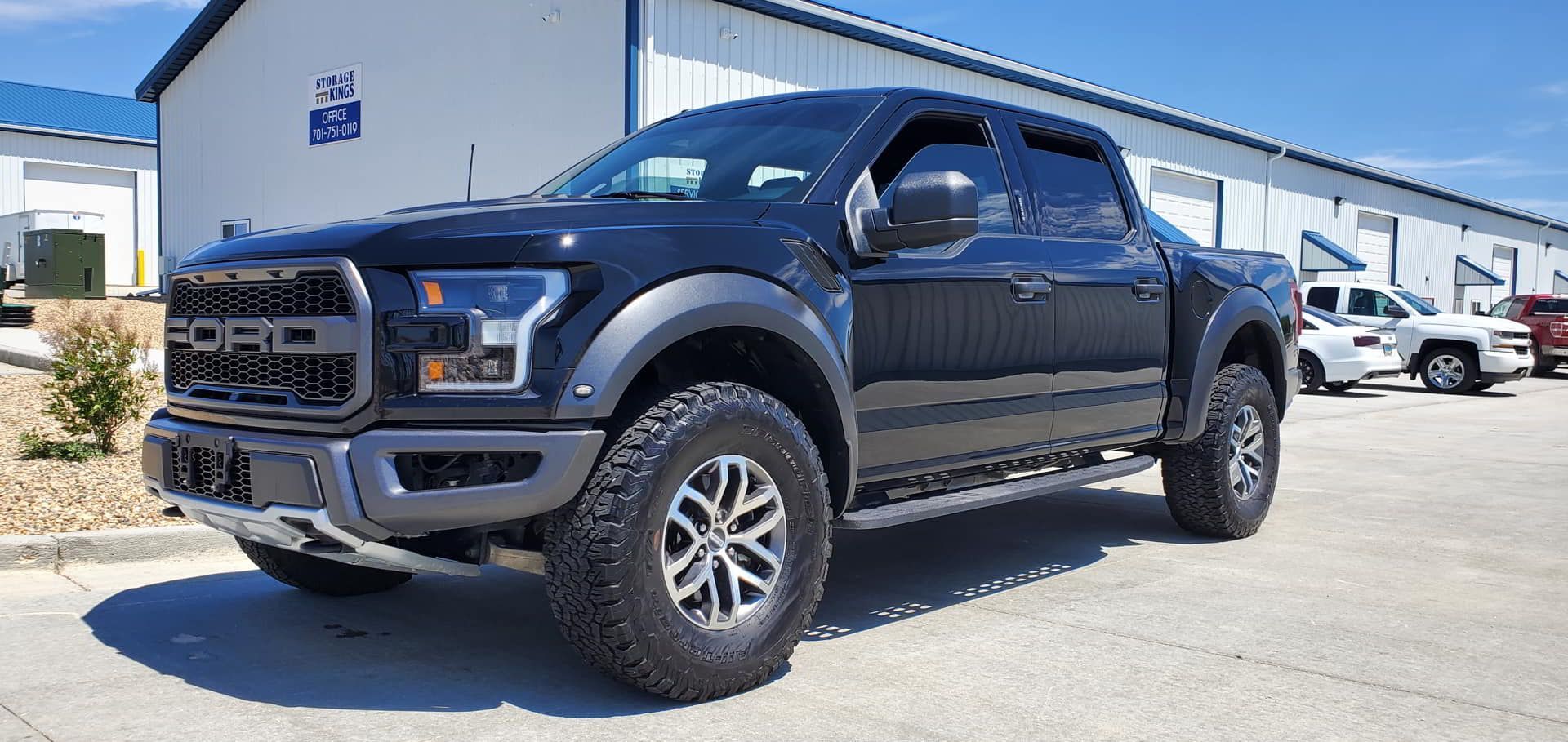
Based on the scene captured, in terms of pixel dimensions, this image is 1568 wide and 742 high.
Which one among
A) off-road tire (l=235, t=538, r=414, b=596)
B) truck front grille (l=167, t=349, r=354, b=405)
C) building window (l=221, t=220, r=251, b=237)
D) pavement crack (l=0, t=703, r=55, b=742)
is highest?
building window (l=221, t=220, r=251, b=237)

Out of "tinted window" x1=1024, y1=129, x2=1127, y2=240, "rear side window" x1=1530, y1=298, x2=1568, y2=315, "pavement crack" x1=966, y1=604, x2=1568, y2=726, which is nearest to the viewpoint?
"pavement crack" x1=966, y1=604, x2=1568, y2=726

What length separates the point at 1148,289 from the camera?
18.3 ft

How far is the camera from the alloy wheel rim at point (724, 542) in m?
3.48

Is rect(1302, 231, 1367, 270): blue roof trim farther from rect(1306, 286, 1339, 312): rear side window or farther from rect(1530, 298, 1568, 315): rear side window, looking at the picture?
rect(1306, 286, 1339, 312): rear side window

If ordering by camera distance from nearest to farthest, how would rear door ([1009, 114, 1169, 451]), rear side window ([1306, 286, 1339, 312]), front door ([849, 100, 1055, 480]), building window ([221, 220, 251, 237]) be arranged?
front door ([849, 100, 1055, 480])
rear door ([1009, 114, 1169, 451])
rear side window ([1306, 286, 1339, 312])
building window ([221, 220, 251, 237])

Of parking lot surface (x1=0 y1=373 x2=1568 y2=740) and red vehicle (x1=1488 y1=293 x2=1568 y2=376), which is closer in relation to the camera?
parking lot surface (x1=0 y1=373 x2=1568 y2=740)

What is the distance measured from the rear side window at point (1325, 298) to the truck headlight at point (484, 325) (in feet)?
62.6

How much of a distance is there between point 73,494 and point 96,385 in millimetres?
1216

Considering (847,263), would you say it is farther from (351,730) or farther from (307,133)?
(307,133)

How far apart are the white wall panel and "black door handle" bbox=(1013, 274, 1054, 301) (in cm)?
1124

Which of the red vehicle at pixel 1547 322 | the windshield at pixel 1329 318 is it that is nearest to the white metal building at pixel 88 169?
the windshield at pixel 1329 318

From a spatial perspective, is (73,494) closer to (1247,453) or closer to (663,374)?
(663,374)

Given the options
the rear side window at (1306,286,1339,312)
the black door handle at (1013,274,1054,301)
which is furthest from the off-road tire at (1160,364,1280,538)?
the rear side window at (1306,286,1339,312)

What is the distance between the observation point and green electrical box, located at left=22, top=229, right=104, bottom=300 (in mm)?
25625
